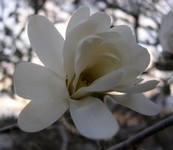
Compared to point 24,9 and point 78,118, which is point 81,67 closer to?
point 78,118

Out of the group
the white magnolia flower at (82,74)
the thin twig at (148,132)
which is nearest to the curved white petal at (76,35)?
the white magnolia flower at (82,74)

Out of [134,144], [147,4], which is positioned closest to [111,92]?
[134,144]

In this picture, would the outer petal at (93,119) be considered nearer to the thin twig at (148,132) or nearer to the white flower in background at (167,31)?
the thin twig at (148,132)

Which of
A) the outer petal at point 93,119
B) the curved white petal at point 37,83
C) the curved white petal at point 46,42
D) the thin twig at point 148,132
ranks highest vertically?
the curved white petal at point 46,42

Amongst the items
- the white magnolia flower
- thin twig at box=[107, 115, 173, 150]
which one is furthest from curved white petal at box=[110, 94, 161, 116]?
thin twig at box=[107, 115, 173, 150]

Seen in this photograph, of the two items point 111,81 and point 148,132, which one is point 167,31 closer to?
point 148,132

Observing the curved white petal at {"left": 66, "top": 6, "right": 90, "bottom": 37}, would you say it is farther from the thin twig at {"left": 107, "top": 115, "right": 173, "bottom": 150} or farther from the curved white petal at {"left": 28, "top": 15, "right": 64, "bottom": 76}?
the thin twig at {"left": 107, "top": 115, "right": 173, "bottom": 150}
